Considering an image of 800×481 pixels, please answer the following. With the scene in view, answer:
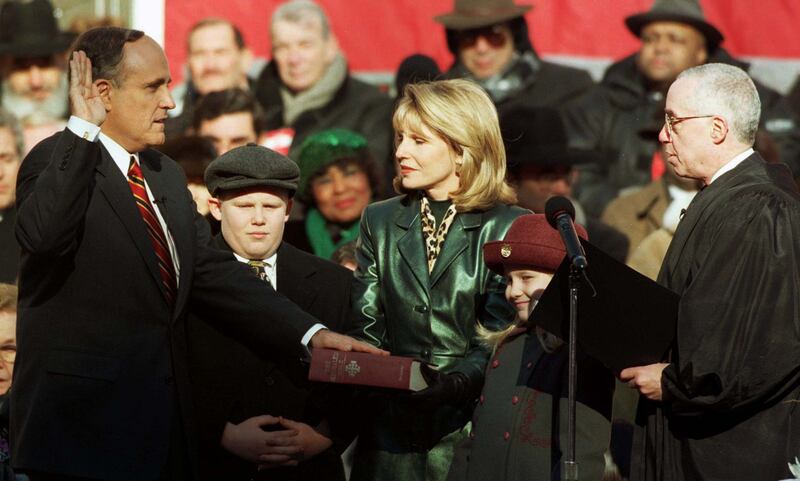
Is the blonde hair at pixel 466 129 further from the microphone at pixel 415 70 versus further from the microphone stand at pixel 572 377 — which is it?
the microphone at pixel 415 70

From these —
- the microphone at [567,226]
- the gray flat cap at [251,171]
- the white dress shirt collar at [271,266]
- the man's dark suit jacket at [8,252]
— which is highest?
the microphone at [567,226]

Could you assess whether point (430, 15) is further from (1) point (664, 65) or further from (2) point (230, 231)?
(2) point (230, 231)

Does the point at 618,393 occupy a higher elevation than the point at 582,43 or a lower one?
lower

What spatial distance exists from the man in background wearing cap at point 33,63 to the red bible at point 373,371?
229 inches

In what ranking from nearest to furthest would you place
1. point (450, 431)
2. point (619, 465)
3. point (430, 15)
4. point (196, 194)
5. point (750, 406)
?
point (750, 406) < point (450, 431) < point (619, 465) < point (196, 194) < point (430, 15)

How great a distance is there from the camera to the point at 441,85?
6445 mm

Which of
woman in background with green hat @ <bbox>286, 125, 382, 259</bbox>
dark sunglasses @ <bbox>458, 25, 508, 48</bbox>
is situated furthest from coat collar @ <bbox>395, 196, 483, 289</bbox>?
dark sunglasses @ <bbox>458, 25, 508, 48</bbox>

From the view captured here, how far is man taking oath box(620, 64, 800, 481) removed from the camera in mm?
5551

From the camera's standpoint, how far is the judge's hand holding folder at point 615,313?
557cm

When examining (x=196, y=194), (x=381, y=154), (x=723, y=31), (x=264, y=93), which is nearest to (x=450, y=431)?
(x=196, y=194)

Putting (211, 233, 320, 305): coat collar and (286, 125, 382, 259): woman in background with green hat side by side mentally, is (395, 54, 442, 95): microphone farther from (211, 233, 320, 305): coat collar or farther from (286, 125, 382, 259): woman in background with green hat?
(211, 233, 320, 305): coat collar

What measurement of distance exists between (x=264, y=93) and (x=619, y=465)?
489cm

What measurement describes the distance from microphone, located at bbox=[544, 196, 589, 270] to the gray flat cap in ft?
4.65

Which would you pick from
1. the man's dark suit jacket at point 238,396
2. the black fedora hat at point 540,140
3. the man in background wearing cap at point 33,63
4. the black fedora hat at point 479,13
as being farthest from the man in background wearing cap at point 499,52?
the man's dark suit jacket at point 238,396
